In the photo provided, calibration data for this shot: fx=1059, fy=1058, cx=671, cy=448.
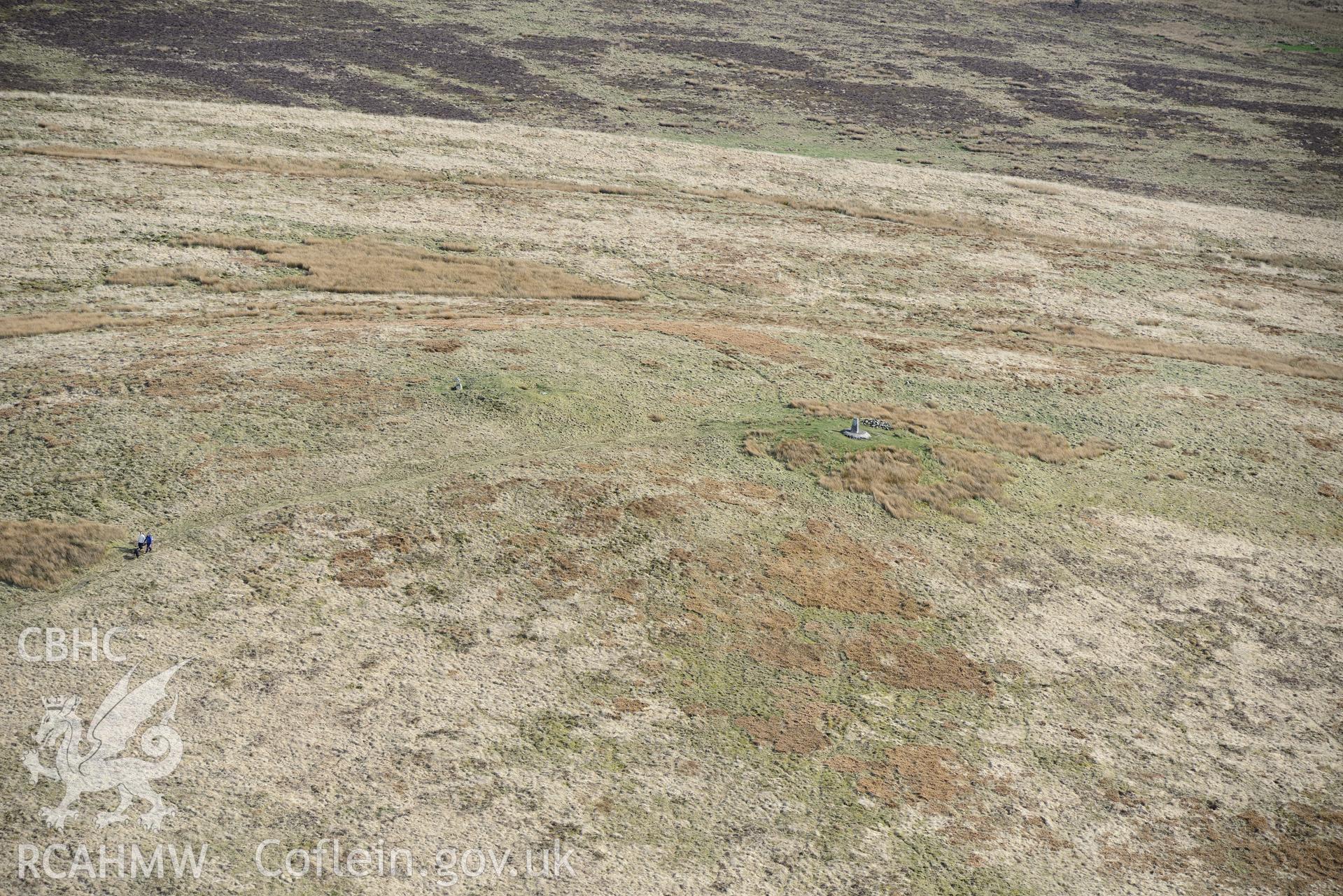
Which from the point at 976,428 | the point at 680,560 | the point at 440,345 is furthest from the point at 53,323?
the point at 976,428

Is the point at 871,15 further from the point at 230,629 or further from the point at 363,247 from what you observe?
the point at 230,629

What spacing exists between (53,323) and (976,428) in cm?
2612

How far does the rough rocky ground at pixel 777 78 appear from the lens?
6488 centimetres

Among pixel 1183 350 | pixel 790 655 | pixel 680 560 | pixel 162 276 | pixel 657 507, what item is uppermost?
pixel 162 276

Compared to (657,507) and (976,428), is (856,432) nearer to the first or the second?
(976,428)

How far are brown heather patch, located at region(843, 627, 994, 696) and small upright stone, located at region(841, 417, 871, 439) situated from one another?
325 inches

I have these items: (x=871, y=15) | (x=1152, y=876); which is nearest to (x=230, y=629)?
(x=1152, y=876)

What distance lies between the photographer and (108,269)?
34.8 m

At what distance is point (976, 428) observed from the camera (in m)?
29.7

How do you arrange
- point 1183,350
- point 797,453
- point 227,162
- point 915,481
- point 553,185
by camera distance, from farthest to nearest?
point 553,185 → point 227,162 → point 1183,350 → point 797,453 → point 915,481

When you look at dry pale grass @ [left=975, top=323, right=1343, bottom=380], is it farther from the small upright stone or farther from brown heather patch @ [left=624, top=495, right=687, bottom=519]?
brown heather patch @ [left=624, top=495, right=687, bottom=519]

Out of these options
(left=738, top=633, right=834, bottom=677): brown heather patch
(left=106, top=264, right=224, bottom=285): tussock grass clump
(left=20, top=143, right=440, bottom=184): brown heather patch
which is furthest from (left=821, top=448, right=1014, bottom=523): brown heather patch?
(left=20, top=143, right=440, bottom=184): brown heather patch

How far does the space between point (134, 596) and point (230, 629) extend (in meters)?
2.05

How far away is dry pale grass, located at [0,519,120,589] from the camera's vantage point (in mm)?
18703
